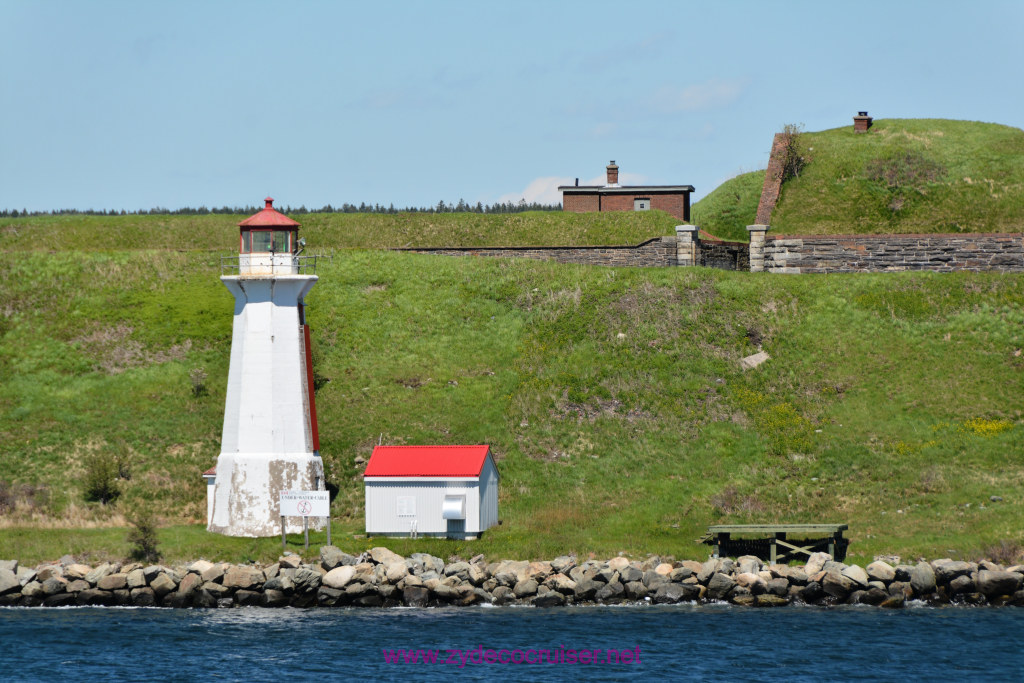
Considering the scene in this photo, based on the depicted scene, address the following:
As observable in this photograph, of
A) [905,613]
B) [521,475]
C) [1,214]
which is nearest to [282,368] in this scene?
[521,475]

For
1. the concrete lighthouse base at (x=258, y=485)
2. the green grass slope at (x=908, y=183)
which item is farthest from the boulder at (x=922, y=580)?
the green grass slope at (x=908, y=183)

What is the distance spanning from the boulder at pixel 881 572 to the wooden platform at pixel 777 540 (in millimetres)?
1763

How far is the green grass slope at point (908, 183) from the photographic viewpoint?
59312 mm

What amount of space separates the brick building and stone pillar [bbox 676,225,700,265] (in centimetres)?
1489

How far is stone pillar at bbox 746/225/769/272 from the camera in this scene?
55.1 metres

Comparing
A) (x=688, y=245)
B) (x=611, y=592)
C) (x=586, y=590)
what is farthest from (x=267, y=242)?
(x=688, y=245)

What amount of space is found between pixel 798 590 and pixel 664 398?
12.9 m

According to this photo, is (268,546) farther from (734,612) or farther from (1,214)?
(1,214)

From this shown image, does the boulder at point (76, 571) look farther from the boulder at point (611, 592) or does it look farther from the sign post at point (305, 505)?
the boulder at point (611, 592)

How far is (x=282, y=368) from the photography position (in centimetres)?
3519

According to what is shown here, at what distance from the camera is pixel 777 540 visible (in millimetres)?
35438

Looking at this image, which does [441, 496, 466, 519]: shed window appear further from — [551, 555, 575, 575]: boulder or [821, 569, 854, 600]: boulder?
[821, 569, 854, 600]: boulder

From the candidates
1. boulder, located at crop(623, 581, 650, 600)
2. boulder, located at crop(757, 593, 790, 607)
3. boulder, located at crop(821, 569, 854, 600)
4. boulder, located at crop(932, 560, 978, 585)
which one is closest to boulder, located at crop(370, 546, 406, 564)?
boulder, located at crop(623, 581, 650, 600)

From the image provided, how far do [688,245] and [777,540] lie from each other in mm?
22201
